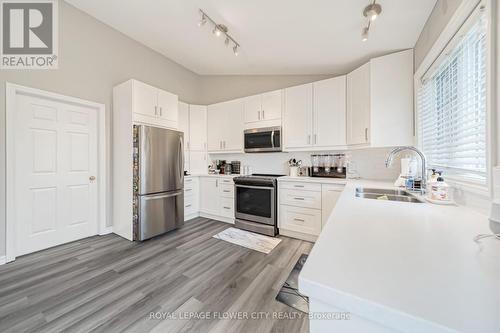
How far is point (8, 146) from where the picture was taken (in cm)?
215

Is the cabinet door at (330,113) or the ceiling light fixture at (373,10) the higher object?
the ceiling light fixture at (373,10)

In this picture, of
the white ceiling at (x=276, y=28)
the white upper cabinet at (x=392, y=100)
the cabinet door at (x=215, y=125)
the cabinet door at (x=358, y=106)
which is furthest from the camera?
the cabinet door at (x=215, y=125)

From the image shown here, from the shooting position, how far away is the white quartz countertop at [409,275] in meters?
0.36

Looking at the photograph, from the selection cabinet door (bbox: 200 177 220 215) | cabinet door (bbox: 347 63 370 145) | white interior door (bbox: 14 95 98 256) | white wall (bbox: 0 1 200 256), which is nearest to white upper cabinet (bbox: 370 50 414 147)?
cabinet door (bbox: 347 63 370 145)

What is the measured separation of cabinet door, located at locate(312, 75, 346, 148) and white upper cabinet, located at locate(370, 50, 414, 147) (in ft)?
1.43

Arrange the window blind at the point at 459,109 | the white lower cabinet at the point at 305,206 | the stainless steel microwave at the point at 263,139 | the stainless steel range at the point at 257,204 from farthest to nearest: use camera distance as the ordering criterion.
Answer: the stainless steel microwave at the point at 263,139 < the stainless steel range at the point at 257,204 < the white lower cabinet at the point at 305,206 < the window blind at the point at 459,109

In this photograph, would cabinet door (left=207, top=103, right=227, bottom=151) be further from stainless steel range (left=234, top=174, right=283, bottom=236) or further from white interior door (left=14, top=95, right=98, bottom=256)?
white interior door (left=14, top=95, right=98, bottom=256)

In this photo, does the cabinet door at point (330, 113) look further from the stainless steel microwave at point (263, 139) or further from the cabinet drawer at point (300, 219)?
the cabinet drawer at point (300, 219)

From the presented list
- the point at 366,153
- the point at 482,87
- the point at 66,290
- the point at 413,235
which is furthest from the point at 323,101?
the point at 66,290

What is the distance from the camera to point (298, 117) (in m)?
3.18

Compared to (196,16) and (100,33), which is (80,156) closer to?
(100,33)

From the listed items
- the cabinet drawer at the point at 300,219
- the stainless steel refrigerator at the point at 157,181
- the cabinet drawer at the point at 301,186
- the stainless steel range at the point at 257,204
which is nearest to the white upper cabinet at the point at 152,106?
the stainless steel refrigerator at the point at 157,181

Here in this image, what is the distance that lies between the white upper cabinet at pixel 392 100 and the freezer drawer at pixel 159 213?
2954 mm

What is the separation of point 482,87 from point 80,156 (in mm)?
4097
